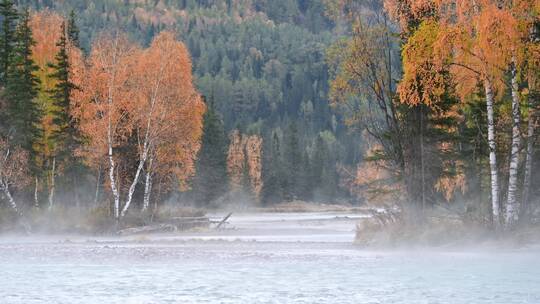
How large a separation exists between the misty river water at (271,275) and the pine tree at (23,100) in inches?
700

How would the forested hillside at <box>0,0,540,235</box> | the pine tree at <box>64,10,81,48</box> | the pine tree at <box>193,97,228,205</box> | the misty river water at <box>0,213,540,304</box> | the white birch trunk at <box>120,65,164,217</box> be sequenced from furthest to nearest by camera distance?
the pine tree at <box>193,97,228,205</box>
the pine tree at <box>64,10,81,48</box>
the white birch trunk at <box>120,65,164,217</box>
the forested hillside at <box>0,0,540,235</box>
the misty river water at <box>0,213,540,304</box>

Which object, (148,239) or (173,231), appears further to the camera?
(173,231)

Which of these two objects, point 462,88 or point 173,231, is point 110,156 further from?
point 462,88

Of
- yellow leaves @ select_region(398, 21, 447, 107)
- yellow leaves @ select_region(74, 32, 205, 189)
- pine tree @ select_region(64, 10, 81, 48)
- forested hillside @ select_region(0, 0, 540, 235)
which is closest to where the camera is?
forested hillside @ select_region(0, 0, 540, 235)

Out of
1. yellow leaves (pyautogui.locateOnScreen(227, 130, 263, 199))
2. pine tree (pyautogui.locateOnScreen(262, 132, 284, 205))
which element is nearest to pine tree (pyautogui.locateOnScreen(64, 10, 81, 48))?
yellow leaves (pyautogui.locateOnScreen(227, 130, 263, 199))

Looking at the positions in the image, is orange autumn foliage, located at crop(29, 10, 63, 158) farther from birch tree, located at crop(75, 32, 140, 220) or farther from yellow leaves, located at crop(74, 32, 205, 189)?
birch tree, located at crop(75, 32, 140, 220)

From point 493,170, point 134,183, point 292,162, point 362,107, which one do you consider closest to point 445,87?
point 362,107

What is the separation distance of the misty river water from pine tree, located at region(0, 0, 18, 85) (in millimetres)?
23510

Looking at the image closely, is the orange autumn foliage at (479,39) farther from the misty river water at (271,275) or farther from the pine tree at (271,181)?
the pine tree at (271,181)

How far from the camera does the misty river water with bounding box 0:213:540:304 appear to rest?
16.1 m

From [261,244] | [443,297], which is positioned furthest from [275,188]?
[443,297]

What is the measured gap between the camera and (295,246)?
31.7 m

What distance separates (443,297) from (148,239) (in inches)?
965

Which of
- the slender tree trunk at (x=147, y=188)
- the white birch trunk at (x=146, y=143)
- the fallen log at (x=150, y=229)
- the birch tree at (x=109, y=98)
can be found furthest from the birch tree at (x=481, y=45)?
the slender tree trunk at (x=147, y=188)
